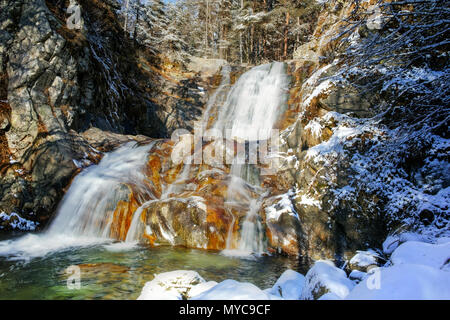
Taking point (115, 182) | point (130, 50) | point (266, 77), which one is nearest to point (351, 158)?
point (115, 182)

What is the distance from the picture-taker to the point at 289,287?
152 inches

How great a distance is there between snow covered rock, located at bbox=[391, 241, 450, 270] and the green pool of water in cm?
267

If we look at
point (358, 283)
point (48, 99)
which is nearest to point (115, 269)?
point (358, 283)

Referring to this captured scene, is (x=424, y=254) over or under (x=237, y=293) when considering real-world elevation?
over

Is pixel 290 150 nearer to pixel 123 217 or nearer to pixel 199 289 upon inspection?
pixel 123 217

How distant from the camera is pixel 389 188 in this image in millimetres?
6148

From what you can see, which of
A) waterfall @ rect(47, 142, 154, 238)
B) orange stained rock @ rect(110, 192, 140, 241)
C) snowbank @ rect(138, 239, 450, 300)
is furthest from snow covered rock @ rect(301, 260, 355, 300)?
waterfall @ rect(47, 142, 154, 238)

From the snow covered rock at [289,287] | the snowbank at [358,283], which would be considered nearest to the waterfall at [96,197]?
the snowbank at [358,283]

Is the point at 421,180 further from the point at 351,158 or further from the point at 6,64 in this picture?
the point at 6,64

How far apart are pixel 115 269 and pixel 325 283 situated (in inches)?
174

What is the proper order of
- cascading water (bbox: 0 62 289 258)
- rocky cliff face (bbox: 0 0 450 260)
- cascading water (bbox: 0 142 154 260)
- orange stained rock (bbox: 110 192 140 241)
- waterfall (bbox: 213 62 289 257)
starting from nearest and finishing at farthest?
rocky cliff face (bbox: 0 0 450 260)
cascading water (bbox: 0 142 154 260)
cascading water (bbox: 0 62 289 258)
waterfall (bbox: 213 62 289 257)
orange stained rock (bbox: 110 192 140 241)

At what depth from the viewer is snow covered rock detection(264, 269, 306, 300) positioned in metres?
3.69

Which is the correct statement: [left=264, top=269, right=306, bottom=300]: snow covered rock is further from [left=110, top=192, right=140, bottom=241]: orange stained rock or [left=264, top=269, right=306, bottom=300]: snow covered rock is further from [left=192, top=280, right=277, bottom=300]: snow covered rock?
[left=110, top=192, right=140, bottom=241]: orange stained rock

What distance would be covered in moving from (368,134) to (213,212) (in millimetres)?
5091
